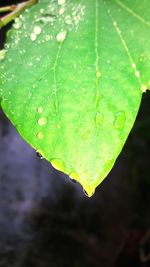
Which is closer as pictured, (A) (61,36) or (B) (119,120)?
(B) (119,120)

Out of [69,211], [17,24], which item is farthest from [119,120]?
[69,211]

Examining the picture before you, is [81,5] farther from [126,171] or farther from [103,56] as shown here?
[126,171]

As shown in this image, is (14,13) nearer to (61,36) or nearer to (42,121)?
(61,36)

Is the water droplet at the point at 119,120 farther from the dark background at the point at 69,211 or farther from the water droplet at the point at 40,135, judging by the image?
the dark background at the point at 69,211

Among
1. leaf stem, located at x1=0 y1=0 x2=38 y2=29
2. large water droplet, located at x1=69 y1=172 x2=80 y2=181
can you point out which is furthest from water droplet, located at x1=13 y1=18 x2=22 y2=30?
large water droplet, located at x1=69 y1=172 x2=80 y2=181

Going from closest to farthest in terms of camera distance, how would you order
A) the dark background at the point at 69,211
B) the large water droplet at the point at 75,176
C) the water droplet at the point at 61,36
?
the large water droplet at the point at 75,176
the water droplet at the point at 61,36
the dark background at the point at 69,211

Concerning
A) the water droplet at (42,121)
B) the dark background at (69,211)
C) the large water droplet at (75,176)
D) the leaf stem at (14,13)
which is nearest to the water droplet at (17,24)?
the leaf stem at (14,13)
